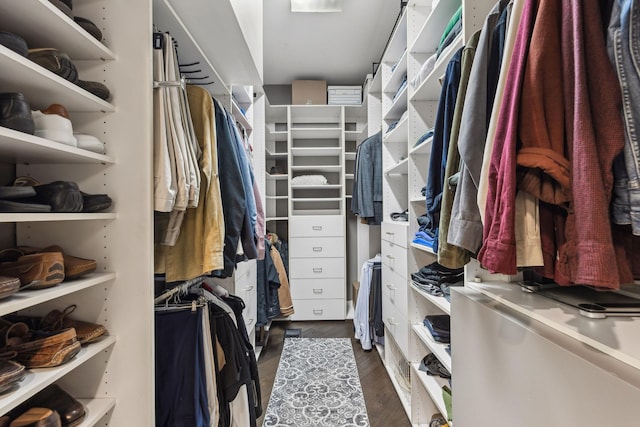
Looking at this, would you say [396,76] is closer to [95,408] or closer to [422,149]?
[422,149]

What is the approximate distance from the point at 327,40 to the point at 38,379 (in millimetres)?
2888

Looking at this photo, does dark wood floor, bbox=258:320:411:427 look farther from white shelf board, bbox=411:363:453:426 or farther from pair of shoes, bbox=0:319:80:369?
pair of shoes, bbox=0:319:80:369

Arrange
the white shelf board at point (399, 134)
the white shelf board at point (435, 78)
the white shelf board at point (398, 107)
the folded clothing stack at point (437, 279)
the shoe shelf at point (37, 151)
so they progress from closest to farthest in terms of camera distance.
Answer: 1. the shoe shelf at point (37, 151)
2. the white shelf board at point (435, 78)
3. the folded clothing stack at point (437, 279)
4. the white shelf board at point (399, 134)
5. the white shelf board at point (398, 107)

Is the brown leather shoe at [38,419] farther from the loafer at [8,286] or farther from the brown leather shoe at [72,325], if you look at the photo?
the loafer at [8,286]

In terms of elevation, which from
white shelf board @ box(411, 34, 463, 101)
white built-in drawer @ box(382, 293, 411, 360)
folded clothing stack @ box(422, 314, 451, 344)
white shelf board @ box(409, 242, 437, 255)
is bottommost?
white built-in drawer @ box(382, 293, 411, 360)

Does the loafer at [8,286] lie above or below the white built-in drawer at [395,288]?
above

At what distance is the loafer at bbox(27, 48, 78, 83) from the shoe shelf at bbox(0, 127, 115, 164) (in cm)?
19

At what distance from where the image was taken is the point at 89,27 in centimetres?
86

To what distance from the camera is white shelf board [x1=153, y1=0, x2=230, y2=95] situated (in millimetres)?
1052

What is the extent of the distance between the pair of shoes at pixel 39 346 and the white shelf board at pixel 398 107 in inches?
77.6

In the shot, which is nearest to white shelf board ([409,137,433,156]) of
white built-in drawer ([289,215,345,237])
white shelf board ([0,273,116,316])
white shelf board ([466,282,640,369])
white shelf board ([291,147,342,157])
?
white shelf board ([466,282,640,369])

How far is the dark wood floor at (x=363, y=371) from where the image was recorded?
178 centimetres

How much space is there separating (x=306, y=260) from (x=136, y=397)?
235 cm

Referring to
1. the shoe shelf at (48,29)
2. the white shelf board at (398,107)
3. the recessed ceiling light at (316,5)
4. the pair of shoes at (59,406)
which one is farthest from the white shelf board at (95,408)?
the recessed ceiling light at (316,5)
